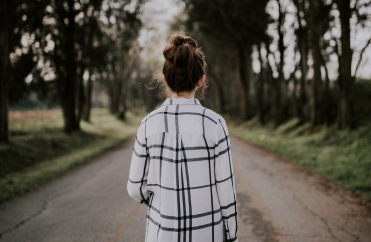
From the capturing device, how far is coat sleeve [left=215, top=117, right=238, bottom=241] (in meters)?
1.58

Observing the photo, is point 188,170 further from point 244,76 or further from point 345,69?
point 244,76

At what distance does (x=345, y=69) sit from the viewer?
904 centimetres

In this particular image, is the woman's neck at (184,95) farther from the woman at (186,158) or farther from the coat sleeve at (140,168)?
the coat sleeve at (140,168)

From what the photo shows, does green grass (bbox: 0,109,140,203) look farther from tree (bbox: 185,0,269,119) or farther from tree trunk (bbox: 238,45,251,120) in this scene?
tree trunk (bbox: 238,45,251,120)

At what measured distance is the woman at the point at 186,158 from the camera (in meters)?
1.54

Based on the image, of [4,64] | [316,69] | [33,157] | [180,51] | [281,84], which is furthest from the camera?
[281,84]

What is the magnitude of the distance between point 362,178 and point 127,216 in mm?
4850

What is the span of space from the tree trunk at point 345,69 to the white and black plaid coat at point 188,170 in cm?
932

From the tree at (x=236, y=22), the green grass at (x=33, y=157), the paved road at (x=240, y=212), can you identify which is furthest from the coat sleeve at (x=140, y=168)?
the tree at (x=236, y=22)

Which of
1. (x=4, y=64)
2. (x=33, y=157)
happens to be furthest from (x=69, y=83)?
(x=33, y=157)

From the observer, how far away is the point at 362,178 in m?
5.45

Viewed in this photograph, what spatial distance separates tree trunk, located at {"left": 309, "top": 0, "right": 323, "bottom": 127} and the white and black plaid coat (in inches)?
441

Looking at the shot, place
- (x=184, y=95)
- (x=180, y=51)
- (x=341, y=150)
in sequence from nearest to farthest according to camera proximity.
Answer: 1. (x=180, y=51)
2. (x=184, y=95)
3. (x=341, y=150)

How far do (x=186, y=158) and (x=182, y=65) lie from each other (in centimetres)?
55
